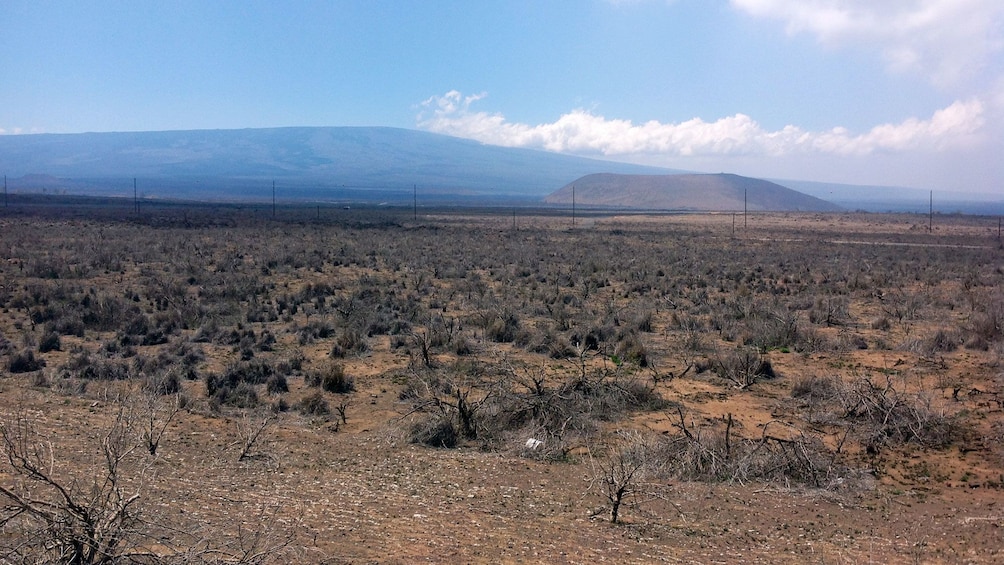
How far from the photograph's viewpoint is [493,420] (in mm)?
11398

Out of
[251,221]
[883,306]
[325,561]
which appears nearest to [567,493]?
[325,561]

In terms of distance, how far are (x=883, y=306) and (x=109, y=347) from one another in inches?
938

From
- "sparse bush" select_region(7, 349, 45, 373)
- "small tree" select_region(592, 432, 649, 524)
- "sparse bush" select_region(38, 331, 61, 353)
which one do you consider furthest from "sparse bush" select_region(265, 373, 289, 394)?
"small tree" select_region(592, 432, 649, 524)

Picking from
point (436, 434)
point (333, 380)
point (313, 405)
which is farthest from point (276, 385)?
point (436, 434)

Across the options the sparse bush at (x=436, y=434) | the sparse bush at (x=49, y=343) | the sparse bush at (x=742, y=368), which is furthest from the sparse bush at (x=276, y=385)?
the sparse bush at (x=742, y=368)

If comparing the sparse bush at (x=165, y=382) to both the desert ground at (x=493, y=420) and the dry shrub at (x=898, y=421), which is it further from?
the dry shrub at (x=898, y=421)

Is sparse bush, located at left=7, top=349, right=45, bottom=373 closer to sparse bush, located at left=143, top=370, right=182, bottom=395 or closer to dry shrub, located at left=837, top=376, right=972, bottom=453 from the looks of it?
sparse bush, located at left=143, top=370, right=182, bottom=395

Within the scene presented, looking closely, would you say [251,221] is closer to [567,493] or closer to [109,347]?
[109,347]

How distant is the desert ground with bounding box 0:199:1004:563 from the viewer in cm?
685

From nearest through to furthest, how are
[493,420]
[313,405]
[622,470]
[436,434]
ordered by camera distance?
1. [622,470]
2. [436,434]
3. [493,420]
4. [313,405]

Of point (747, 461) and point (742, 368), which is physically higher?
point (742, 368)

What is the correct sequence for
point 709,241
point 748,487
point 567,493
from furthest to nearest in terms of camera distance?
point 709,241
point 748,487
point 567,493

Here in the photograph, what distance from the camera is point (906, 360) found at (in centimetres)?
1658

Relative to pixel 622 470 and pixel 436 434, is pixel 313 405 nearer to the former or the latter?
pixel 436 434
